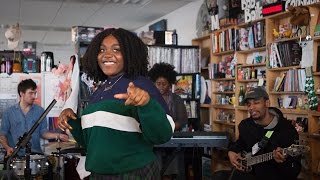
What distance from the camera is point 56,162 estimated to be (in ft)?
14.4

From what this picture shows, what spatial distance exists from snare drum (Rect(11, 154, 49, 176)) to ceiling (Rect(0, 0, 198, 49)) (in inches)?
142

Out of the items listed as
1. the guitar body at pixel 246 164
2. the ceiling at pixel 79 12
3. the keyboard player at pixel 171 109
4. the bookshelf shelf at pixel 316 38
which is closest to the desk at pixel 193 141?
the keyboard player at pixel 171 109

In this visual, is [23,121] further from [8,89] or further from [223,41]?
[223,41]

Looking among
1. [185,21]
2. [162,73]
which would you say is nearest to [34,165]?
[162,73]

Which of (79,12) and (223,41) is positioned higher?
(79,12)

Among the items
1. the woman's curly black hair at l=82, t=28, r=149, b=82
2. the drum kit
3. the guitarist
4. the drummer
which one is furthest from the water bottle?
the woman's curly black hair at l=82, t=28, r=149, b=82

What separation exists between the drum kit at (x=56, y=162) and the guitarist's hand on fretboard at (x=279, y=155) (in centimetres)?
172

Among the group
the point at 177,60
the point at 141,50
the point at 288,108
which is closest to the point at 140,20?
the point at 177,60

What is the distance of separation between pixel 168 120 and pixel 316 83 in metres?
2.81

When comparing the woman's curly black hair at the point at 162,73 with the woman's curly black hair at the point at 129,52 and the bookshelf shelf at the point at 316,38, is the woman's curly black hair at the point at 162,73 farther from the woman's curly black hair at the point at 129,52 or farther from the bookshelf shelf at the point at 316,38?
the woman's curly black hair at the point at 129,52

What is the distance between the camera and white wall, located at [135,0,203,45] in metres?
6.71

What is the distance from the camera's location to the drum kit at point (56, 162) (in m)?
3.77

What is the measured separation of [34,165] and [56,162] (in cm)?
66

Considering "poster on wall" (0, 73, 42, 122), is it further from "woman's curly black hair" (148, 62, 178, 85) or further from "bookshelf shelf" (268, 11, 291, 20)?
"bookshelf shelf" (268, 11, 291, 20)
